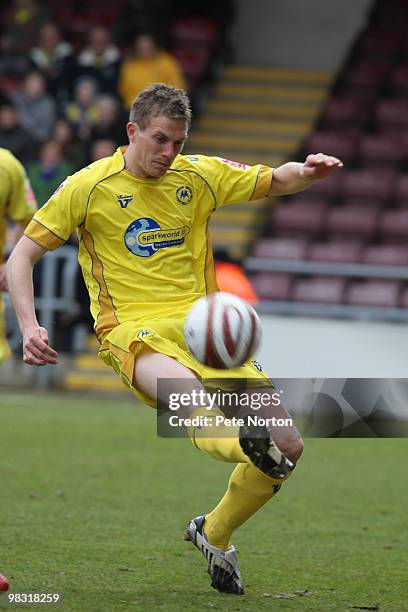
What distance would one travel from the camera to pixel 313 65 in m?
18.8

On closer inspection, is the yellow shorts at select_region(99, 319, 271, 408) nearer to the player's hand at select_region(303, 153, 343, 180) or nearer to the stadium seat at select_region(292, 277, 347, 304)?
the player's hand at select_region(303, 153, 343, 180)

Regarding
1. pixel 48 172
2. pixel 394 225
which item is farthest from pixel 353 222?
pixel 48 172

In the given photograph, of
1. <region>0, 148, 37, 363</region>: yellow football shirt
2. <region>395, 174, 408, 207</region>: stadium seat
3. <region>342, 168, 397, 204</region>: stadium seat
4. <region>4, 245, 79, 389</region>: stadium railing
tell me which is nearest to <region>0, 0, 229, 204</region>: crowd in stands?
<region>4, 245, 79, 389</region>: stadium railing

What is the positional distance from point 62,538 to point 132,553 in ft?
1.66

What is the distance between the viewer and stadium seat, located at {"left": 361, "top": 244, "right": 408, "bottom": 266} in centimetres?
1479

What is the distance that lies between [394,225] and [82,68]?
173 inches

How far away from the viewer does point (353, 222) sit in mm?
15594

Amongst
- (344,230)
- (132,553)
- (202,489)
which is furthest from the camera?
(344,230)

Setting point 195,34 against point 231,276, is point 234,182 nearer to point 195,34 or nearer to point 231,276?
point 231,276

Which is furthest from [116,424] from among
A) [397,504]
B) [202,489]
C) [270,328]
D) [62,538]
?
[62,538]

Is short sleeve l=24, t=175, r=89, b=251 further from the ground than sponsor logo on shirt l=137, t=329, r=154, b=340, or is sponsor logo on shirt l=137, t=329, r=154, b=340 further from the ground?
short sleeve l=24, t=175, r=89, b=251

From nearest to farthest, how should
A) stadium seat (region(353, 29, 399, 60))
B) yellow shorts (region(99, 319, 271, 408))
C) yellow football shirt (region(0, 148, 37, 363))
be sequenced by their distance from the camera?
yellow shorts (region(99, 319, 271, 408)) → yellow football shirt (region(0, 148, 37, 363)) → stadium seat (region(353, 29, 399, 60))

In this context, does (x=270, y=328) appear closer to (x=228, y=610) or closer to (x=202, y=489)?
(x=202, y=489)

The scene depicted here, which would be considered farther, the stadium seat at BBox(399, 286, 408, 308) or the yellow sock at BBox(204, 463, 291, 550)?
the stadium seat at BBox(399, 286, 408, 308)
